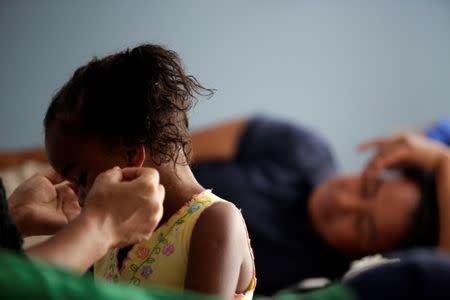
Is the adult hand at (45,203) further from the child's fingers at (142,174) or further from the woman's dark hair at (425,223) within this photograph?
the woman's dark hair at (425,223)

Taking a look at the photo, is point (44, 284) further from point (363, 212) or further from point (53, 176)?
point (363, 212)

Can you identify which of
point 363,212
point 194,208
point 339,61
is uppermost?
point 194,208

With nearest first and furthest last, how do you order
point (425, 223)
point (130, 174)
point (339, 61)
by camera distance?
point (130, 174)
point (425, 223)
point (339, 61)

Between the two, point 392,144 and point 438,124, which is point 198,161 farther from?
point 438,124

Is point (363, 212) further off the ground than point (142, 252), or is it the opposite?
point (142, 252)

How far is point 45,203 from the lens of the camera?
0.45m

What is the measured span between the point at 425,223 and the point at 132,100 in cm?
Result: 72

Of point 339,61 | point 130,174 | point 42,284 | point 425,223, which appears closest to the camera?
point 42,284

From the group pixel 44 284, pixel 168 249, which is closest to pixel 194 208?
pixel 168 249

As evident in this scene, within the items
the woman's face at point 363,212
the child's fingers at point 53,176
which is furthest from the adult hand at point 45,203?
the woman's face at point 363,212

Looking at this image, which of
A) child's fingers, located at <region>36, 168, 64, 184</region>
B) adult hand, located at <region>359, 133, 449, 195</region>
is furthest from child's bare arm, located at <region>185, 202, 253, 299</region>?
adult hand, located at <region>359, 133, 449, 195</region>

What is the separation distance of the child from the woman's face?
1.81 ft

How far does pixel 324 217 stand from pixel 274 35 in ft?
1.74

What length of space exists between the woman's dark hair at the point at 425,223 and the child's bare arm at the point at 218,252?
0.62 m
